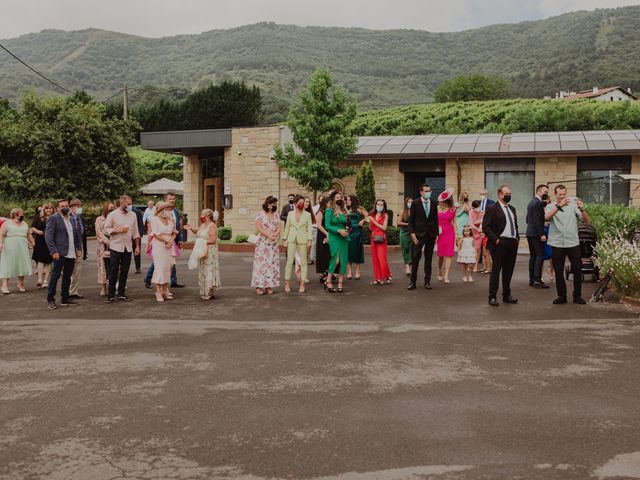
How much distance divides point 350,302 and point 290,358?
4697mm

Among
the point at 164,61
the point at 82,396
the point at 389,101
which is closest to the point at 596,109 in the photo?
the point at 82,396

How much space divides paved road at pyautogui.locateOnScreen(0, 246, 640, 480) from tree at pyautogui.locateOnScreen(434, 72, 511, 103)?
Answer: 100 m

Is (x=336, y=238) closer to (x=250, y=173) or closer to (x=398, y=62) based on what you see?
(x=250, y=173)

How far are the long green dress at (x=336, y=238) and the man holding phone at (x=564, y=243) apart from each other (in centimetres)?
376

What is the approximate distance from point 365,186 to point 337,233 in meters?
13.0

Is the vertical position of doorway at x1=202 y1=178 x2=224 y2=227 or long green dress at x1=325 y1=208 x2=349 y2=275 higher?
doorway at x1=202 y1=178 x2=224 y2=227

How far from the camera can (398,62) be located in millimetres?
175375

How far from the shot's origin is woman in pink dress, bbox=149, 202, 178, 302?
12758 mm

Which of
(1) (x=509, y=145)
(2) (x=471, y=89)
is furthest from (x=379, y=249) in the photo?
(2) (x=471, y=89)

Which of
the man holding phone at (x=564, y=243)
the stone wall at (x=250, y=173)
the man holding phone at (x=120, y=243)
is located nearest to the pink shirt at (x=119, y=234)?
the man holding phone at (x=120, y=243)

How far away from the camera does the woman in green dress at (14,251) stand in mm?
14570

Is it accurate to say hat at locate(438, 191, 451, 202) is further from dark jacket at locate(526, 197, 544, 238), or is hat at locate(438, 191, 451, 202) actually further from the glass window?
the glass window

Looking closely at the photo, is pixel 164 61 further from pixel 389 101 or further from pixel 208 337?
pixel 208 337

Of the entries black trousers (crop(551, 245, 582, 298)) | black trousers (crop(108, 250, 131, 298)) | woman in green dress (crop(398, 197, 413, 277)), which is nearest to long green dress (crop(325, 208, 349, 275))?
woman in green dress (crop(398, 197, 413, 277))
